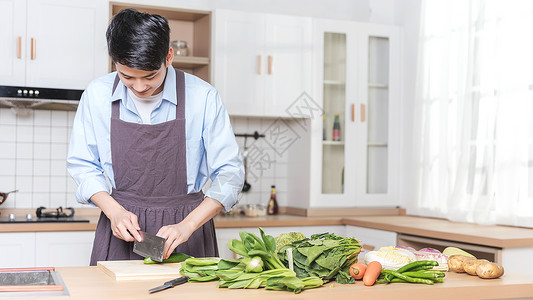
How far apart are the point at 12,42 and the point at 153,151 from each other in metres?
1.87

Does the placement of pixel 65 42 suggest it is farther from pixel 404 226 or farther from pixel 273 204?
pixel 404 226

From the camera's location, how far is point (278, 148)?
443 cm

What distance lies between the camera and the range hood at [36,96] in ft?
11.2

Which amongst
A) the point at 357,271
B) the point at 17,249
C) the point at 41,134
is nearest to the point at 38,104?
the point at 41,134

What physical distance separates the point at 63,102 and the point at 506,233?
2.50 meters

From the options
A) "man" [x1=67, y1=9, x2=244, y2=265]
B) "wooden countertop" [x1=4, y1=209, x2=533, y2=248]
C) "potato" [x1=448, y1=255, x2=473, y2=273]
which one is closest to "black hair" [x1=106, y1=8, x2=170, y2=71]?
"man" [x1=67, y1=9, x2=244, y2=265]

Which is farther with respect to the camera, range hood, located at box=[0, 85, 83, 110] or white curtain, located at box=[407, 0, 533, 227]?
range hood, located at box=[0, 85, 83, 110]

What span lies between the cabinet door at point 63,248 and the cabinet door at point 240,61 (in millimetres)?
1201

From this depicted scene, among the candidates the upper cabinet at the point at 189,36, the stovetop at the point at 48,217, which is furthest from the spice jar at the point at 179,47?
the stovetop at the point at 48,217

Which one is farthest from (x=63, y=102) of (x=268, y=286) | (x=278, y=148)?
(x=268, y=286)

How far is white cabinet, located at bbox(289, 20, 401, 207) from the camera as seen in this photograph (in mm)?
4141

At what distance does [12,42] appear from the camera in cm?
354

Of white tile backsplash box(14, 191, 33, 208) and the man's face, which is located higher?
the man's face

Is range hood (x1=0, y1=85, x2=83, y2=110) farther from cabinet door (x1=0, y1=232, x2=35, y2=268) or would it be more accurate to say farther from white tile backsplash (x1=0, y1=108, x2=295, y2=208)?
cabinet door (x1=0, y1=232, x2=35, y2=268)
